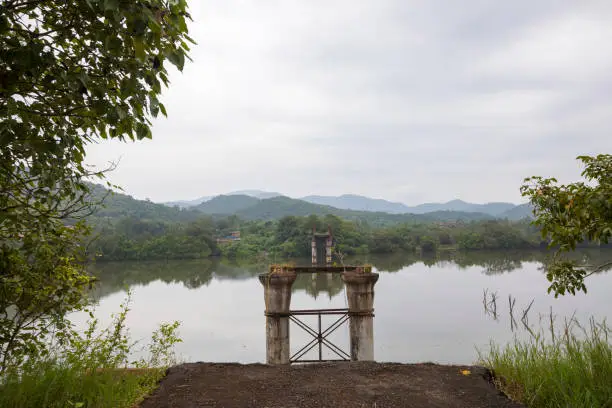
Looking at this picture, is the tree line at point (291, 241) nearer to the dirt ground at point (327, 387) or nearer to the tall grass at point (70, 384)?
the dirt ground at point (327, 387)

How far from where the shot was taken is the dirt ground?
4.59 meters

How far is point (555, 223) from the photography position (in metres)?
3.51

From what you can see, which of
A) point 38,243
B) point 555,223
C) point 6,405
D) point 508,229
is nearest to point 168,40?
point 38,243

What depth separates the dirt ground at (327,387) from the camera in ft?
15.1

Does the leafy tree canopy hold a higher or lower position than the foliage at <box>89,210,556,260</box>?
higher

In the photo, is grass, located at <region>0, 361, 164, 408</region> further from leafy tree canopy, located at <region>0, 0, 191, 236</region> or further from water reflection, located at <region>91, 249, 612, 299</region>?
water reflection, located at <region>91, 249, 612, 299</region>

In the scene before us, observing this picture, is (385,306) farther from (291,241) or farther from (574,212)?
(291,241)

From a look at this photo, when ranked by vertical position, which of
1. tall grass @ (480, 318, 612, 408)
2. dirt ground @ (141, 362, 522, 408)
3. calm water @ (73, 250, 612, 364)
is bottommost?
calm water @ (73, 250, 612, 364)

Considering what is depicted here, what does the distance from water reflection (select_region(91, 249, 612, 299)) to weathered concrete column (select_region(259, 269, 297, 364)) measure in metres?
22.3

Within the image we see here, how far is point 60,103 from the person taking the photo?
2781 mm

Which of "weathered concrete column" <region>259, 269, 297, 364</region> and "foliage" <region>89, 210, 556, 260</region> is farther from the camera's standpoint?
"foliage" <region>89, 210, 556, 260</region>

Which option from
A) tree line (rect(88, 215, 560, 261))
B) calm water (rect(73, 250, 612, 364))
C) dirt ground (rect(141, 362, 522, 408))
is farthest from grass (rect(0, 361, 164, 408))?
tree line (rect(88, 215, 560, 261))

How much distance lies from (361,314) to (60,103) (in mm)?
7513

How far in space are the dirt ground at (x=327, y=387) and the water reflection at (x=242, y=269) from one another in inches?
985
